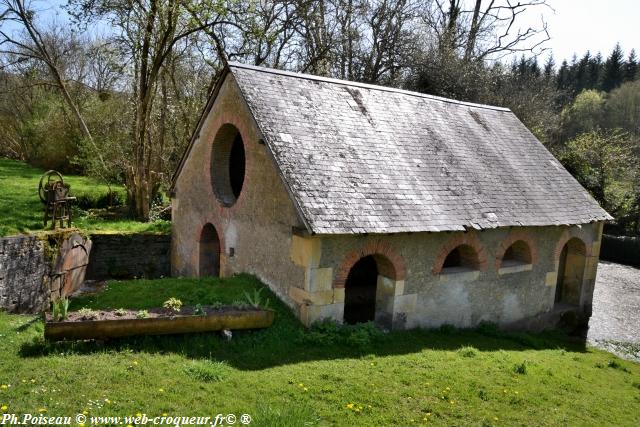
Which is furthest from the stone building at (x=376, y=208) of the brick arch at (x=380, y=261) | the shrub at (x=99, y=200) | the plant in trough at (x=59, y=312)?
the shrub at (x=99, y=200)

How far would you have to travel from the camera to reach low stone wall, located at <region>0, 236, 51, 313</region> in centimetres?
1122

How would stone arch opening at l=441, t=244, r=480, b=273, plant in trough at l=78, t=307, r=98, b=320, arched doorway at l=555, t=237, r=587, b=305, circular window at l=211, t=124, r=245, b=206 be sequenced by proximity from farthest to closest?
arched doorway at l=555, t=237, r=587, b=305
circular window at l=211, t=124, r=245, b=206
stone arch opening at l=441, t=244, r=480, b=273
plant in trough at l=78, t=307, r=98, b=320

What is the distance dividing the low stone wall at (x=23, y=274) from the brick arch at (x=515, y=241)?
11047 mm

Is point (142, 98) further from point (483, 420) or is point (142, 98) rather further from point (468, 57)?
point (468, 57)

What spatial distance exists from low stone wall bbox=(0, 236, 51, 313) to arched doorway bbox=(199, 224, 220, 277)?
3759 millimetres

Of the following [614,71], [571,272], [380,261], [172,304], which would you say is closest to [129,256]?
[172,304]

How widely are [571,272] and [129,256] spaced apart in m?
13.6

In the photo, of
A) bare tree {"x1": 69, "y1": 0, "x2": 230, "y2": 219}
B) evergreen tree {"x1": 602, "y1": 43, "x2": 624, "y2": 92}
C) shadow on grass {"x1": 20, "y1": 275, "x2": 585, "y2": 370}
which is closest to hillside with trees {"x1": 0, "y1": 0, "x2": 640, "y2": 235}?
bare tree {"x1": 69, "y1": 0, "x2": 230, "y2": 219}

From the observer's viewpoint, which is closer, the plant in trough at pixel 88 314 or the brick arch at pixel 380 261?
the plant in trough at pixel 88 314

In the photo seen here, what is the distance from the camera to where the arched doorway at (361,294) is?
1301 centimetres

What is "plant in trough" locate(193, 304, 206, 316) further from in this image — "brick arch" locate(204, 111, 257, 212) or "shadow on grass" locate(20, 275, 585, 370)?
"brick arch" locate(204, 111, 257, 212)

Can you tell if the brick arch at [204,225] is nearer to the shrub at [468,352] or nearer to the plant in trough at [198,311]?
the plant in trough at [198,311]

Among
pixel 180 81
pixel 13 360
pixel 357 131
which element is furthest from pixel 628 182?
pixel 13 360

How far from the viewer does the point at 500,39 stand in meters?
29.1
